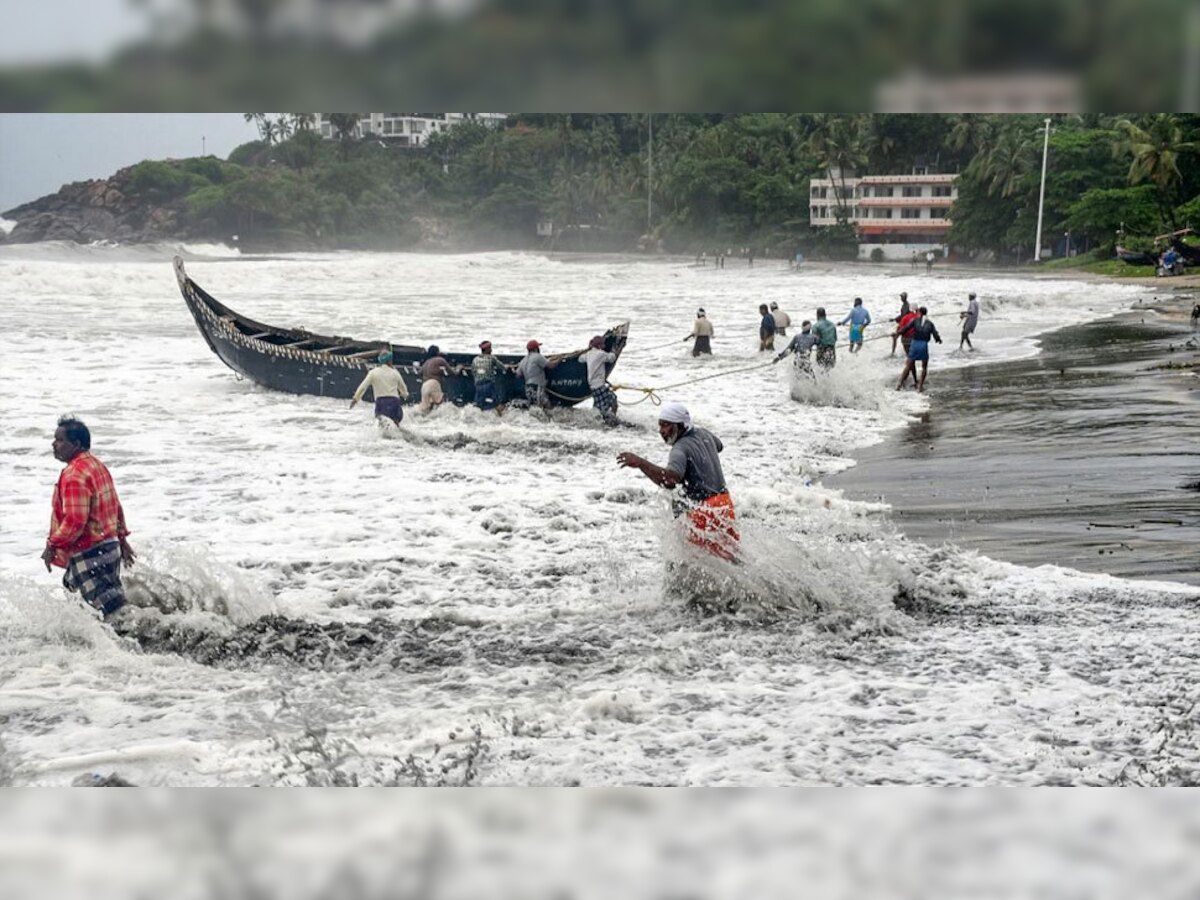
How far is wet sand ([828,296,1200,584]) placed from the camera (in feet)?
21.6

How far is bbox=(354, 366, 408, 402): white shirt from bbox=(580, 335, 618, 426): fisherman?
1748 millimetres

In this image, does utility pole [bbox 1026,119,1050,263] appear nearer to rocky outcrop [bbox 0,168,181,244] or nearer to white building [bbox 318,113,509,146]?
white building [bbox 318,113,509,146]

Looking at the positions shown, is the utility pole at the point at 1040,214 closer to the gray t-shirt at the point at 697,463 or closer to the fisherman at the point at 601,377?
the fisherman at the point at 601,377

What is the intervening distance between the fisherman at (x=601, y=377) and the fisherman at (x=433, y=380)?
129 cm

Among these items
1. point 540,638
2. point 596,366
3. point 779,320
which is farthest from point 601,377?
point 779,320

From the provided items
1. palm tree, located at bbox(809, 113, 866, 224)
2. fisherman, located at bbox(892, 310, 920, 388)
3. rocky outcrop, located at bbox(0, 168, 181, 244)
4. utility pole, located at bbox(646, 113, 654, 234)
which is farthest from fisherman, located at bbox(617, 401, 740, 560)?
rocky outcrop, located at bbox(0, 168, 181, 244)

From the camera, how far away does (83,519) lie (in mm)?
4887

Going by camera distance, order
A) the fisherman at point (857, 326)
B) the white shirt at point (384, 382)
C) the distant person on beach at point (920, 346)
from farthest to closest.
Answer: the fisherman at point (857, 326) → the distant person on beach at point (920, 346) → the white shirt at point (384, 382)

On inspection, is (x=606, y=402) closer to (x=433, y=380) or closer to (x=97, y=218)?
(x=433, y=380)

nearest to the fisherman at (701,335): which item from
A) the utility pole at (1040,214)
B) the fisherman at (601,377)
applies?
the fisherman at (601,377)

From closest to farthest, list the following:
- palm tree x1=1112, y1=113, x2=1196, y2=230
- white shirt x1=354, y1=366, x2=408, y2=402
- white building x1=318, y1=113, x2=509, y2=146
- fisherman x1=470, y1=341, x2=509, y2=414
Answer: white building x1=318, y1=113, x2=509, y2=146, white shirt x1=354, y1=366, x2=408, y2=402, fisherman x1=470, y1=341, x2=509, y2=414, palm tree x1=1112, y1=113, x2=1196, y2=230

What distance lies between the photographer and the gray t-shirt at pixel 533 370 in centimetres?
1123

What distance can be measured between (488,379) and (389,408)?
3.32 ft
